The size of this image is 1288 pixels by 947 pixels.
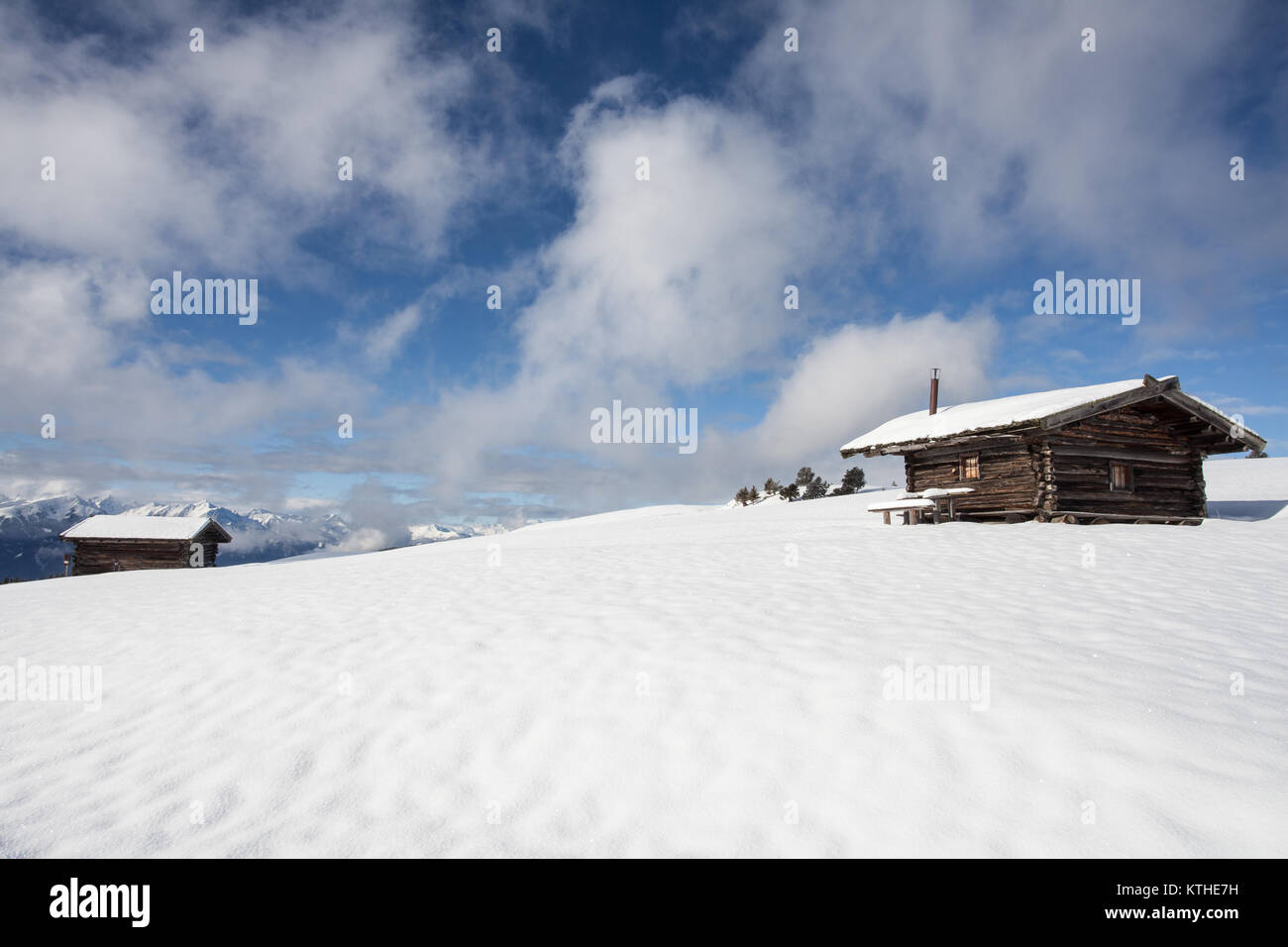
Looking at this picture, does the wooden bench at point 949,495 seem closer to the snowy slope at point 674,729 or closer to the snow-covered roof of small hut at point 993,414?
the snow-covered roof of small hut at point 993,414

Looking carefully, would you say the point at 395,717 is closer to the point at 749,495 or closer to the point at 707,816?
the point at 707,816

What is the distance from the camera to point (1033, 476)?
54.9 feet

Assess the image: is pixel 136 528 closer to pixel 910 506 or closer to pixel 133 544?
pixel 133 544

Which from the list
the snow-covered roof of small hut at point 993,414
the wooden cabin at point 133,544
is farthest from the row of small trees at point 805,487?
the wooden cabin at point 133,544

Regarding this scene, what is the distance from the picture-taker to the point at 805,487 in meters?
51.4

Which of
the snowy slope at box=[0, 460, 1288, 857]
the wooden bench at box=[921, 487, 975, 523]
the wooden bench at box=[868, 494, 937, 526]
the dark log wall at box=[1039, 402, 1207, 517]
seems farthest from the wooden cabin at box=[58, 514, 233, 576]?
Answer: the dark log wall at box=[1039, 402, 1207, 517]

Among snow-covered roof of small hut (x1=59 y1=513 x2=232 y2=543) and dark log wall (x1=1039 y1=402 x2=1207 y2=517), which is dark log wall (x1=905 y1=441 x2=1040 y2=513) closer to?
dark log wall (x1=1039 y1=402 x2=1207 y2=517)

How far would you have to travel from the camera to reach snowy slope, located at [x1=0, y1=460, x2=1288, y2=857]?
3479mm

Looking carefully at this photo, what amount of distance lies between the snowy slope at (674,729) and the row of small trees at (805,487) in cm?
3950

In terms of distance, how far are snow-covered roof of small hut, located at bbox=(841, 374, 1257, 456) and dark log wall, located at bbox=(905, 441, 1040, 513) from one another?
0.88 m

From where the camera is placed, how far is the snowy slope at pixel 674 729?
3479 mm

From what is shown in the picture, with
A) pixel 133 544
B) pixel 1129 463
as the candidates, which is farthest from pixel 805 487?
pixel 133 544
